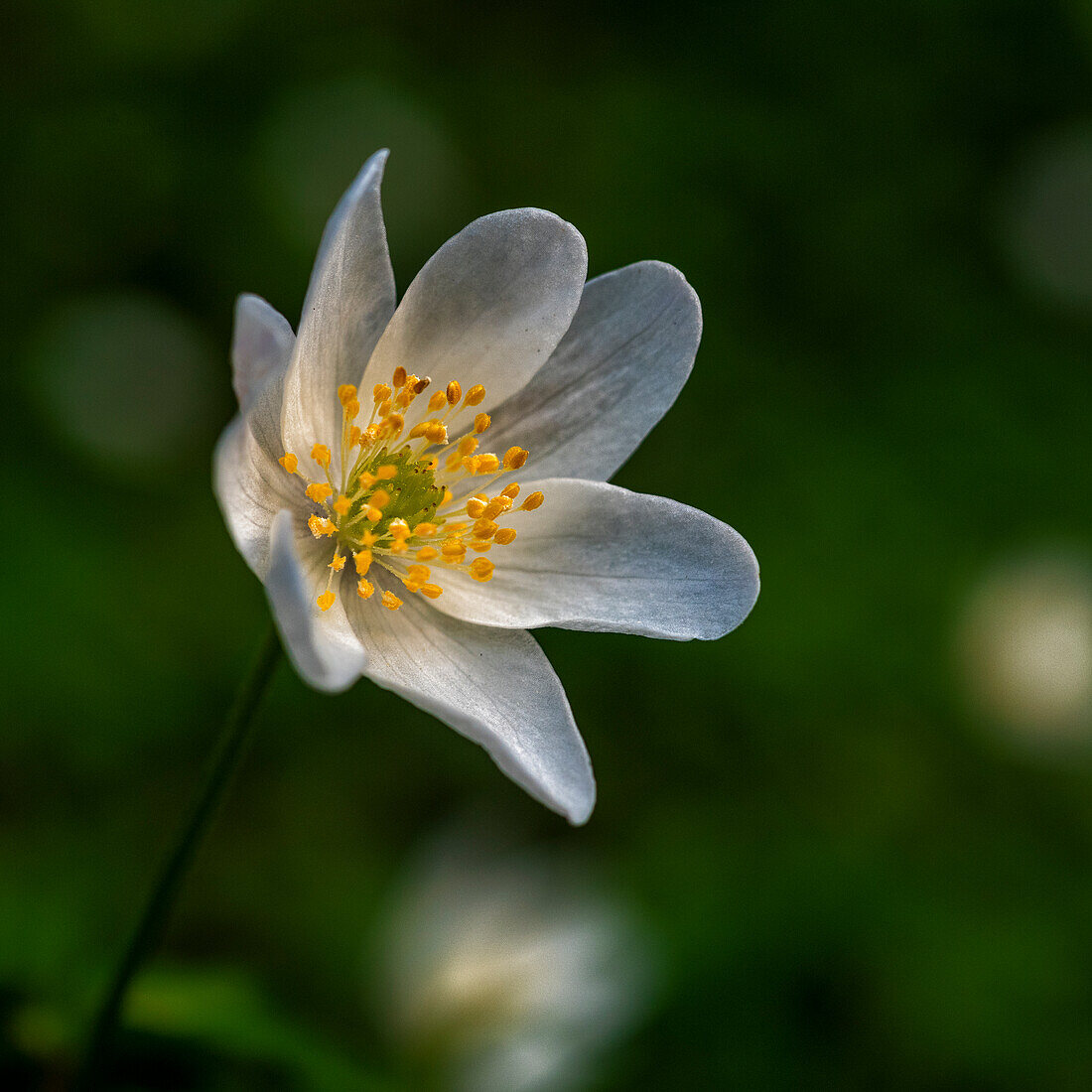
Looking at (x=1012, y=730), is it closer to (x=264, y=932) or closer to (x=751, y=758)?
(x=751, y=758)

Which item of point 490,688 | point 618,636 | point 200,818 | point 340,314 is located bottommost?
point 618,636

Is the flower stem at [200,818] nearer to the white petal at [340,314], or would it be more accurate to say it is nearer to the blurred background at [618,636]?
the white petal at [340,314]

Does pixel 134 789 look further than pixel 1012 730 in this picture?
No

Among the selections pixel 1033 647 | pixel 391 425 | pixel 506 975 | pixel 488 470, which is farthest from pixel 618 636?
pixel 391 425

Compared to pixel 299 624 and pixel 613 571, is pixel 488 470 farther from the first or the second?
pixel 299 624

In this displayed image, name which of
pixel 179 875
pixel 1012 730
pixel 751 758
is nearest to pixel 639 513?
pixel 179 875

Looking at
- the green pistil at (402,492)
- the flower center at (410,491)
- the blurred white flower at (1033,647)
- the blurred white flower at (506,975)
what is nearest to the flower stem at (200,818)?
the flower center at (410,491)
